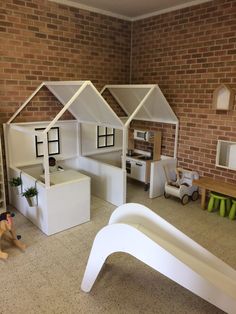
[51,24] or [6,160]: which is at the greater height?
[51,24]

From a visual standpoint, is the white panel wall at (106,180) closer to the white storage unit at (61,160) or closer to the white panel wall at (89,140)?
the white storage unit at (61,160)

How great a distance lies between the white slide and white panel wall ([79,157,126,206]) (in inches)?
47.0

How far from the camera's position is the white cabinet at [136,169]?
3887 millimetres

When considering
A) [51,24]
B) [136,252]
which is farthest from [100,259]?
[51,24]

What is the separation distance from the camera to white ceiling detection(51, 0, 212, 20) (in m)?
3.46

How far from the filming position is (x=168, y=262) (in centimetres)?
159

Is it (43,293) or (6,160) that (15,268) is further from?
(6,160)

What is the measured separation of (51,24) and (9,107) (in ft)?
3.95

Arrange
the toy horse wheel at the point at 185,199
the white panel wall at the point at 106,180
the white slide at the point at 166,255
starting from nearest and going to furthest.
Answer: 1. the white slide at the point at 166,255
2. the white panel wall at the point at 106,180
3. the toy horse wheel at the point at 185,199

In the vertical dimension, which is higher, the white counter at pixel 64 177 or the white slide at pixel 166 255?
the white counter at pixel 64 177

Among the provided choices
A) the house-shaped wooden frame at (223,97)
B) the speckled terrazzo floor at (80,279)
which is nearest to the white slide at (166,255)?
the speckled terrazzo floor at (80,279)

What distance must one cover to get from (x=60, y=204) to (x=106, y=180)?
951 millimetres

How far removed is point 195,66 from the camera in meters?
3.54

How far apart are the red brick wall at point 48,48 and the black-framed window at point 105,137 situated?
26.9 inches
